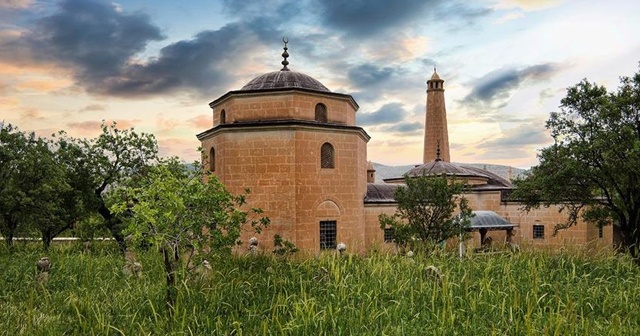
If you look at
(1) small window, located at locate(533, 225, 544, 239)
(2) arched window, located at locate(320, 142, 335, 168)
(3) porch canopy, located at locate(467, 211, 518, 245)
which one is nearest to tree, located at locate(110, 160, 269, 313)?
(2) arched window, located at locate(320, 142, 335, 168)

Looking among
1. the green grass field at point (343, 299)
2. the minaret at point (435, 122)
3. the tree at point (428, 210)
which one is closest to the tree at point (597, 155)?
the tree at point (428, 210)

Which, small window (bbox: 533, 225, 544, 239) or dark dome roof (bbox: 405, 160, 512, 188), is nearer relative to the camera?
small window (bbox: 533, 225, 544, 239)

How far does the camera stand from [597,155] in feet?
53.4

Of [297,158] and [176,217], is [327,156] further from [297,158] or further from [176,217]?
[176,217]

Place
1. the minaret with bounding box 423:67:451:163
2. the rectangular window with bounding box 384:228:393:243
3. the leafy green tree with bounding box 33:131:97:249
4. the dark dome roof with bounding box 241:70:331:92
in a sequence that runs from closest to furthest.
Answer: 1. the leafy green tree with bounding box 33:131:97:249
2. the dark dome roof with bounding box 241:70:331:92
3. the rectangular window with bounding box 384:228:393:243
4. the minaret with bounding box 423:67:451:163

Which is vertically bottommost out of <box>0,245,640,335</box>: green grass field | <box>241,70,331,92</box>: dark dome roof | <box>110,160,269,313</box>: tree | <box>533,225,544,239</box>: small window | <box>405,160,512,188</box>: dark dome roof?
<box>533,225,544,239</box>: small window

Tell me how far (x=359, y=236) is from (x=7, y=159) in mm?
13870

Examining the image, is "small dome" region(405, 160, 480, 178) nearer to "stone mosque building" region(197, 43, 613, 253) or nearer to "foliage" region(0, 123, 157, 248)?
"stone mosque building" region(197, 43, 613, 253)

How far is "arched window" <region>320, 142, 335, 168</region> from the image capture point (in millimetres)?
20281

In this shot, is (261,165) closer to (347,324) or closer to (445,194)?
(445,194)

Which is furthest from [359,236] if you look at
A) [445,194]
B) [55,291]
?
[55,291]

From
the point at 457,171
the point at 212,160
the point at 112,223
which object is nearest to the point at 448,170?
the point at 457,171

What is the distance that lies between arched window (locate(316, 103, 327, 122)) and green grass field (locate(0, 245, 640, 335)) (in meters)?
10.2

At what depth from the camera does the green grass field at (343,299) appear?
6945 mm
